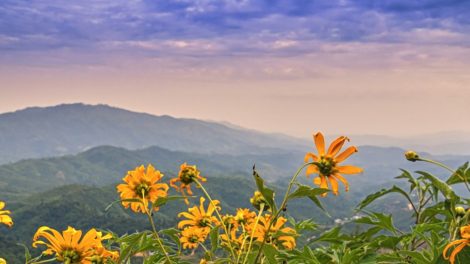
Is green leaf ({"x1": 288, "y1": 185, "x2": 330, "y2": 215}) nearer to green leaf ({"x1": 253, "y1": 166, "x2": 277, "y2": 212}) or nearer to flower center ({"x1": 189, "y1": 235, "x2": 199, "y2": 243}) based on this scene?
green leaf ({"x1": 253, "y1": 166, "x2": 277, "y2": 212})

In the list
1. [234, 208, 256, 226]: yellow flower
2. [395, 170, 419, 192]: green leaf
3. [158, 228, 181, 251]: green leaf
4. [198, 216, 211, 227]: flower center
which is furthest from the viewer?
[198, 216, 211, 227]: flower center

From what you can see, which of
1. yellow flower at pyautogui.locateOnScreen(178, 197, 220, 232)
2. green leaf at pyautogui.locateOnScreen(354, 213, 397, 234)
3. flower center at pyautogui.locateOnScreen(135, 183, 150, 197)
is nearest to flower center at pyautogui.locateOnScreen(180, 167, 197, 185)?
flower center at pyautogui.locateOnScreen(135, 183, 150, 197)

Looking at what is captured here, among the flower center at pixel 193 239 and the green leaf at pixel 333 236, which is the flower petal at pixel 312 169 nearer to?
the green leaf at pixel 333 236

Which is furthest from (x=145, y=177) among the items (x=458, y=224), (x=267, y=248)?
(x=458, y=224)

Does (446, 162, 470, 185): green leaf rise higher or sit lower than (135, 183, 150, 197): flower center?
higher

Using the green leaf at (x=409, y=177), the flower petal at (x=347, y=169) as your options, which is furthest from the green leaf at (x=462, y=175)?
the flower petal at (x=347, y=169)

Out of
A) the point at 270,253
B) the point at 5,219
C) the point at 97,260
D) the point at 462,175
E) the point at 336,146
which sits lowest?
the point at 97,260

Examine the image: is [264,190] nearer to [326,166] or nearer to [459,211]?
[326,166]

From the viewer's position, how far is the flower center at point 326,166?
2615mm

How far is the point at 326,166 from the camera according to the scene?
103 inches

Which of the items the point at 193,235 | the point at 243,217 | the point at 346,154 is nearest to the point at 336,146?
the point at 346,154

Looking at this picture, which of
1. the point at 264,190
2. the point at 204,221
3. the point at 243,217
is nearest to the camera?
the point at 264,190

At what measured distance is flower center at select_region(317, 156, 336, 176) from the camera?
2615mm

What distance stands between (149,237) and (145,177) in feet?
1.79
